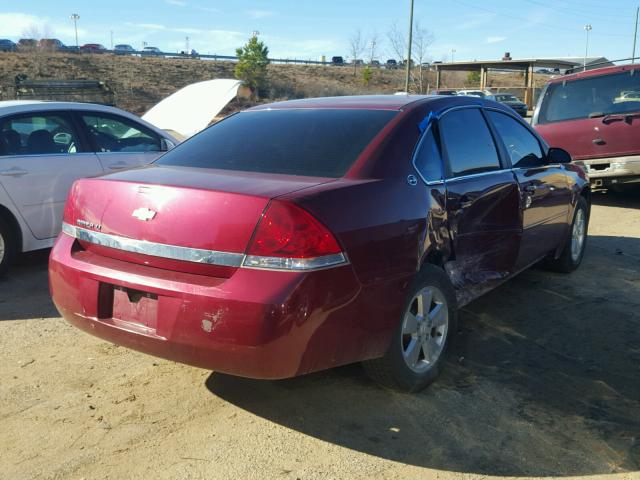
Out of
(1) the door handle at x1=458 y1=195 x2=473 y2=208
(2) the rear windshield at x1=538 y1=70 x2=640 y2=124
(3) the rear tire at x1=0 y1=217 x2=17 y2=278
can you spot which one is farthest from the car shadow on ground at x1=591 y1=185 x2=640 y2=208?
(3) the rear tire at x1=0 y1=217 x2=17 y2=278

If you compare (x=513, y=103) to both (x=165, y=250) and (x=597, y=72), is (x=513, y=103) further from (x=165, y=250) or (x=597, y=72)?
(x=165, y=250)

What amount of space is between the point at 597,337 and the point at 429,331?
1.56m

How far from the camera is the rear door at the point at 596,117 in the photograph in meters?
9.05

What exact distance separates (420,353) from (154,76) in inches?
2316

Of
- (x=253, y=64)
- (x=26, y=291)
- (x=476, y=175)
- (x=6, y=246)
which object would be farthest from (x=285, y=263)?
(x=253, y=64)

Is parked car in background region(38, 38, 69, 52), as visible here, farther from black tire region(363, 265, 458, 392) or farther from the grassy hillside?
black tire region(363, 265, 458, 392)

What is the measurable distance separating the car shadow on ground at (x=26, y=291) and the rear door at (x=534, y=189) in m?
3.51

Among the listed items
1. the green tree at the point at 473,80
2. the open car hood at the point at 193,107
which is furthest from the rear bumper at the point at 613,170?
the green tree at the point at 473,80

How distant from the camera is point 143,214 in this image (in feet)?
9.86

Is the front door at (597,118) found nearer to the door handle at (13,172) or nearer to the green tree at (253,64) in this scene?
the door handle at (13,172)

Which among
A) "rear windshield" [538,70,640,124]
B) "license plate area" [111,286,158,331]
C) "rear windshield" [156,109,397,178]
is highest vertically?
"rear windshield" [538,70,640,124]

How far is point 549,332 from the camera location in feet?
14.7

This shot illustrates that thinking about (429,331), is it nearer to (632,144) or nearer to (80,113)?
(80,113)

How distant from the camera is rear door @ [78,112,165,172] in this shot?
6324 mm
